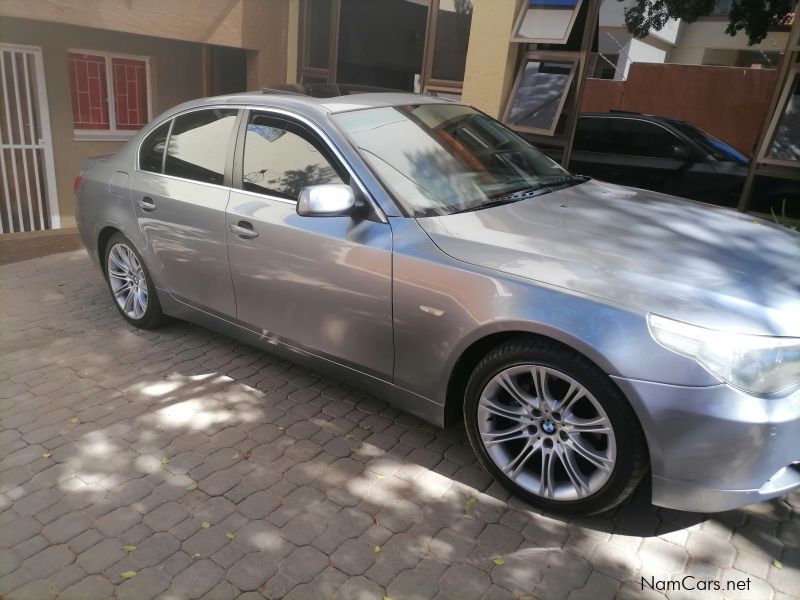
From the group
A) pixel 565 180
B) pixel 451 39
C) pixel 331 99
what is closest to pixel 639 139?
pixel 451 39

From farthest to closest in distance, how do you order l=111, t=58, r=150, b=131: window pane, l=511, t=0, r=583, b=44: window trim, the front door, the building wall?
the building wall
l=111, t=58, r=150, b=131: window pane
l=511, t=0, r=583, b=44: window trim
the front door

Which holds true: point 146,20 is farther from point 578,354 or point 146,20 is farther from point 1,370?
point 578,354

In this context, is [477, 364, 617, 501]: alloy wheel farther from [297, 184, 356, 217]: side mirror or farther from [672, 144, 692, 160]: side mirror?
[672, 144, 692, 160]: side mirror

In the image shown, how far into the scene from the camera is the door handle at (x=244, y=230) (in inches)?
145

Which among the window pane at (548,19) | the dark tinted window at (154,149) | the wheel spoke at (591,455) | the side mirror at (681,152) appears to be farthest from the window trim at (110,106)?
the wheel spoke at (591,455)

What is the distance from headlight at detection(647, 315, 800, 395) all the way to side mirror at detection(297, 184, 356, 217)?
1592mm

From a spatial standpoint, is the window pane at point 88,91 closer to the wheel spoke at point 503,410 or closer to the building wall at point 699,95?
the building wall at point 699,95

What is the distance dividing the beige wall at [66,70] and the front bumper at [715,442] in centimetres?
795

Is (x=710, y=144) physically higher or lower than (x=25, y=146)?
higher

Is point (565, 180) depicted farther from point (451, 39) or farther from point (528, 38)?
point (451, 39)

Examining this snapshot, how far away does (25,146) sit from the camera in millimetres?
7969

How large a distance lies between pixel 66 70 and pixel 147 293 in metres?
4.97

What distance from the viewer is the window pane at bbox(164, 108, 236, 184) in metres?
3.99

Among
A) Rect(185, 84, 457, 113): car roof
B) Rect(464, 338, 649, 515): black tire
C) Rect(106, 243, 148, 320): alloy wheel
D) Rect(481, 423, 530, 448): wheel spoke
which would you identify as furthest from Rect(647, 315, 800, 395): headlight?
Rect(106, 243, 148, 320): alloy wheel
